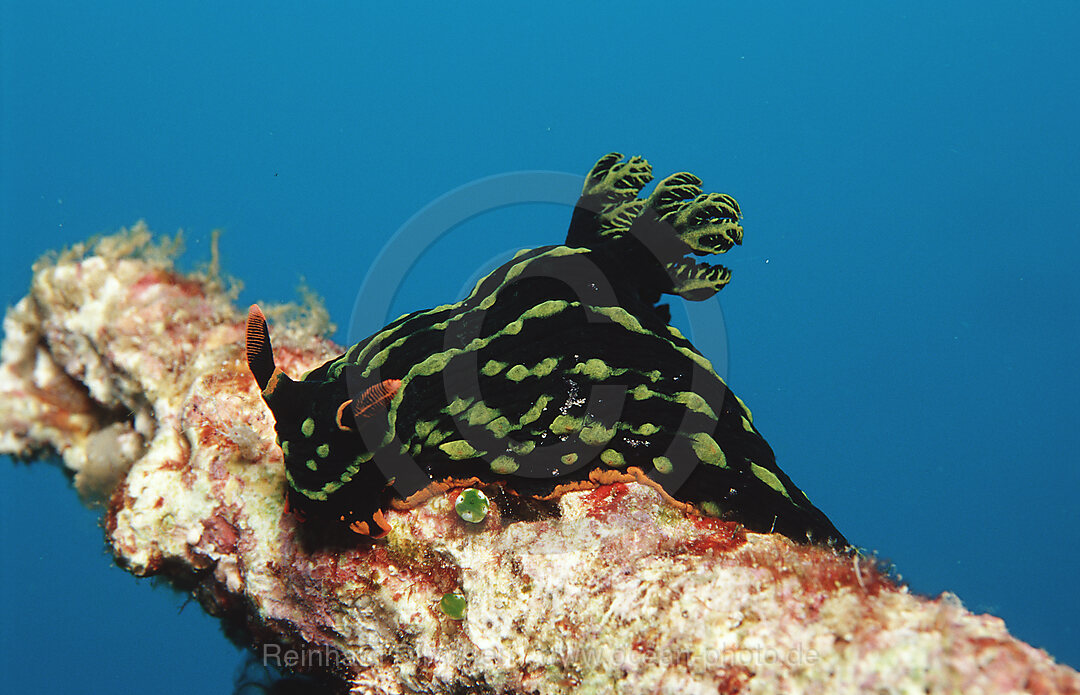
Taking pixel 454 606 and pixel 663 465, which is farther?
pixel 663 465

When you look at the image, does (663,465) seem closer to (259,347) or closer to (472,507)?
(472,507)

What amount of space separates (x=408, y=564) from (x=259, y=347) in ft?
4.37

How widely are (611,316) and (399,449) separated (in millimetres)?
1343

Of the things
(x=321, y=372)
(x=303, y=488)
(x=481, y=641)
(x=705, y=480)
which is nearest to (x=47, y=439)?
(x=321, y=372)

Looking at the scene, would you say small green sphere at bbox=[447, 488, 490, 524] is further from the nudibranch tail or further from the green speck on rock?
the nudibranch tail

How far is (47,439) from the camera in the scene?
4.57 m

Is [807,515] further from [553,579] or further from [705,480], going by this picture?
[553,579]

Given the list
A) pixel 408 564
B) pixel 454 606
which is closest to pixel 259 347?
pixel 408 564

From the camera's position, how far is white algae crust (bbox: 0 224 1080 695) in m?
Answer: 1.96

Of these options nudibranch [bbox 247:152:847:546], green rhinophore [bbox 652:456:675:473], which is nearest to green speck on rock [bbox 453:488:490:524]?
nudibranch [bbox 247:152:847:546]

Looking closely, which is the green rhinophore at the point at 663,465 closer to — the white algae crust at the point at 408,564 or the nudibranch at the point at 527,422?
the nudibranch at the point at 527,422

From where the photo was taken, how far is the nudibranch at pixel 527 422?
3047 mm

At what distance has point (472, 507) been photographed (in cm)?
308

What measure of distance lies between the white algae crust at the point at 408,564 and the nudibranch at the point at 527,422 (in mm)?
161
